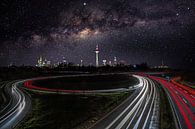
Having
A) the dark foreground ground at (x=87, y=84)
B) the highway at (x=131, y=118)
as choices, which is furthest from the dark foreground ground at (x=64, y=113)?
the dark foreground ground at (x=87, y=84)

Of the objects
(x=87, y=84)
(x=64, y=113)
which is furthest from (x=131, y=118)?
(x=87, y=84)

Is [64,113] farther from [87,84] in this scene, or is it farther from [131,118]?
[87,84]

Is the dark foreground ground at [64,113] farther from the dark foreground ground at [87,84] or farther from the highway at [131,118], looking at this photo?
the dark foreground ground at [87,84]

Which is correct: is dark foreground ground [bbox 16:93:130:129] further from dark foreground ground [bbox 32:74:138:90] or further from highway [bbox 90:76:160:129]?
dark foreground ground [bbox 32:74:138:90]

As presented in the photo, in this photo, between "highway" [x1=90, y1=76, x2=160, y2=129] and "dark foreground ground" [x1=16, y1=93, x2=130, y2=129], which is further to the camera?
"dark foreground ground" [x1=16, y1=93, x2=130, y2=129]

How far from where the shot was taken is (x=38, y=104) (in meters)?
50.1

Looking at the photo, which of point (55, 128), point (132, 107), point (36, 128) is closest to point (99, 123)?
point (55, 128)

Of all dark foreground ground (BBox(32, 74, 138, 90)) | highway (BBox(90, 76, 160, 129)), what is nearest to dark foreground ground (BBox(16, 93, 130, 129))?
highway (BBox(90, 76, 160, 129))

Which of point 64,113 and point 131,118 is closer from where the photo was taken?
point 131,118

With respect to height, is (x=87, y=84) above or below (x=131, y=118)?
above

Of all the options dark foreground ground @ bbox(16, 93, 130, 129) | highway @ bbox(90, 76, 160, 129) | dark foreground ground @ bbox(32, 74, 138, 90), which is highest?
dark foreground ground @ bbox(32, 74, 138, 90)

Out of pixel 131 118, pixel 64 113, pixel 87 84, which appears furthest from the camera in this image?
pixel 87 84

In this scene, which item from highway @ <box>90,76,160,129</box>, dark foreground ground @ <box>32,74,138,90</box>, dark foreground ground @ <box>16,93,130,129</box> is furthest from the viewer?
dark foreground ground @ <box>32,74,138,90</box>

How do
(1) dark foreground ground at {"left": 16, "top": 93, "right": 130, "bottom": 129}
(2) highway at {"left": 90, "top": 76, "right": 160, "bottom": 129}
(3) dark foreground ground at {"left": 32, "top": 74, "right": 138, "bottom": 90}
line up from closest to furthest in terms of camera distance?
(2) highway at {"left": 90, "top": 76, "right": 160, "bottom": 129}, (1) dark foreground ground at {"left": 16, "top": 93, "right": 130, "bottom": 129}, (3) dark foreground ground at {"left": 32, "top": 74, "right": 138, "bottom": 90}
